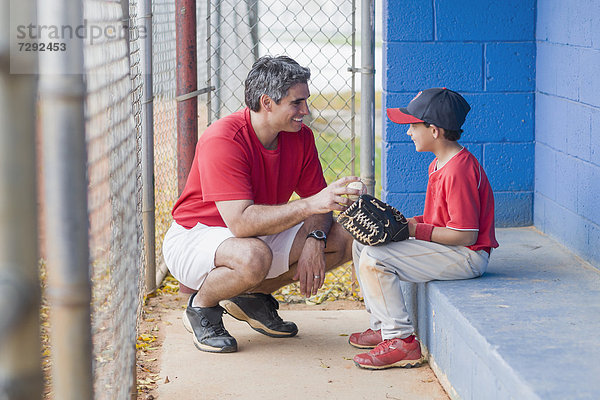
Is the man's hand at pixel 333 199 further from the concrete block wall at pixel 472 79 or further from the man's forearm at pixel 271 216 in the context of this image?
the concrete block wall at pixel 472 79

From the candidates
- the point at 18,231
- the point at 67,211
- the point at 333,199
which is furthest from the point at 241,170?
the point at 18,231

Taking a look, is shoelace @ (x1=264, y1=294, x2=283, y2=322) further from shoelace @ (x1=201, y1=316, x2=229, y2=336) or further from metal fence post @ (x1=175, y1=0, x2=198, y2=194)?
metal fence post @ (x1=175, y1=0, x2=198, y2=194)

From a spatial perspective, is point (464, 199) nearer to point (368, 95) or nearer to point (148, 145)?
point (368, 95)

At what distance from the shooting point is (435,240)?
360 centimetres

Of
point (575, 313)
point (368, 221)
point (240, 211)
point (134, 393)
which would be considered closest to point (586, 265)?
point (575, 313)

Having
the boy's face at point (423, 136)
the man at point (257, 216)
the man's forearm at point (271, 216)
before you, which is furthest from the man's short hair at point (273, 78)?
the boy's face at point (423, 136)

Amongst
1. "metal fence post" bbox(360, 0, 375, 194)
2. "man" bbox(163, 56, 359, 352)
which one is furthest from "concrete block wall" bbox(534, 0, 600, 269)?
"man" bbox(163, 56, 359, 352)

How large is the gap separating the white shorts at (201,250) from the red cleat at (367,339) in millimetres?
502

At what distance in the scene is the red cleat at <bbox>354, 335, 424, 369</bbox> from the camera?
370 centimetres

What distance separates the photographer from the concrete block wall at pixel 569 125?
159 inches

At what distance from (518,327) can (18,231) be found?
96.5 inches

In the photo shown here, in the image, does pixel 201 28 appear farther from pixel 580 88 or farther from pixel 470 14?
pixel 580 88

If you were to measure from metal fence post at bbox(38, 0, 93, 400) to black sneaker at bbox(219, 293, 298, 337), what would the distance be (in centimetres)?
299

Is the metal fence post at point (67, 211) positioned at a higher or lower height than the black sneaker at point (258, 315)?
higher
